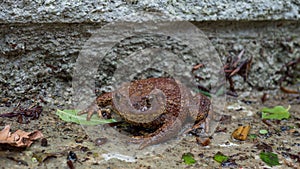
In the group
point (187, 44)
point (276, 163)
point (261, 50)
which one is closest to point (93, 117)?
point (187, 44)

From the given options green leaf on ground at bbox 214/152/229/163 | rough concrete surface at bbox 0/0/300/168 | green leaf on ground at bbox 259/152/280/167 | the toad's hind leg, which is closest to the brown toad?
the toad's hind leg

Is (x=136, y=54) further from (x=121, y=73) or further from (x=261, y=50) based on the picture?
(x=261, y=50)

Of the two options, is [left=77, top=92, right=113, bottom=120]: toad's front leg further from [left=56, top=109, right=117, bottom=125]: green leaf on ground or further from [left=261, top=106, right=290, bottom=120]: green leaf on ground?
[left=261, top=106, right=290, bottom=120]: green leaf on ground

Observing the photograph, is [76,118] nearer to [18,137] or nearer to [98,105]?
[98,105]

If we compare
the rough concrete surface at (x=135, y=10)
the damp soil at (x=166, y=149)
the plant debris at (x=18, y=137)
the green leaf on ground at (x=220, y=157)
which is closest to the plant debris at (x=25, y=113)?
the damp soil at (x=166, y=149)

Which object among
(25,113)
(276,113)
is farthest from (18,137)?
(276,113)

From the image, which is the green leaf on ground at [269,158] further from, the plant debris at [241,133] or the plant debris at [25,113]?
the plant debris at [25,113]
